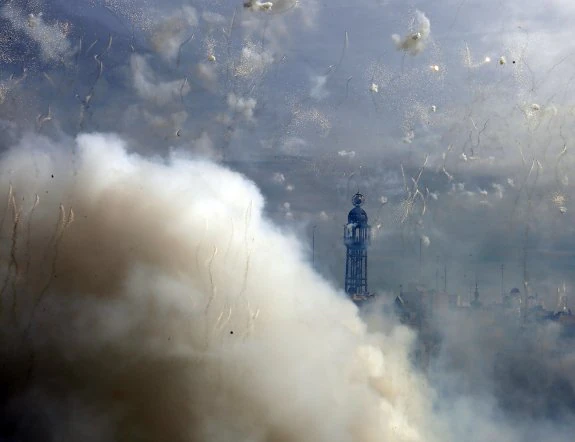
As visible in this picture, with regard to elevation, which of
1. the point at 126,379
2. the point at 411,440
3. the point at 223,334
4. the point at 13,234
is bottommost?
the point at 411,440

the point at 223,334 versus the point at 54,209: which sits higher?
the point at 54,209

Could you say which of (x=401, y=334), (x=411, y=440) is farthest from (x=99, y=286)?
(x=401, y=334)

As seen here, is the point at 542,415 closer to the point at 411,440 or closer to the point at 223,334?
the point at 411,440

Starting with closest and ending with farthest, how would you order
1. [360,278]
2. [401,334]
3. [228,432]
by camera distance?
[228,432] → [401,334] → [360,278]

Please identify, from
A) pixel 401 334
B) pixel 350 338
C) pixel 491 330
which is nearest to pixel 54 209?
pixel 350 338

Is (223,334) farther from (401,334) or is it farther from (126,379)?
(401,334)

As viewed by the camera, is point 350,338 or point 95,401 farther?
point 350,338

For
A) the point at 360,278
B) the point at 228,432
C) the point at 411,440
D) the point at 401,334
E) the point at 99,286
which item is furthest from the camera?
the point at 360,278
